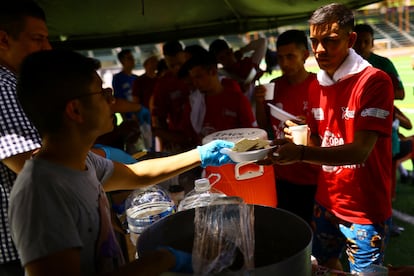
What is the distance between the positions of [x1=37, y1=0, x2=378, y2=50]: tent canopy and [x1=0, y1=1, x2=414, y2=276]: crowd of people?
4.22 ft

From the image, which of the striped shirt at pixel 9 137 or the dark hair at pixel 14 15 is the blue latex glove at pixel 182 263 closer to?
the striped shirt at pixel 9 137

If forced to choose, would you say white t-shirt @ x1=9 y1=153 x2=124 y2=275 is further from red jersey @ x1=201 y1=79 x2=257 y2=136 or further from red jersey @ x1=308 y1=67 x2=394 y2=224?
red jersey @ x1=201 y1=79 x2=257 y2=136

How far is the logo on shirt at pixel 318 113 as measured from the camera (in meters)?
1.96

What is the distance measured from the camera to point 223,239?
108 centimetres

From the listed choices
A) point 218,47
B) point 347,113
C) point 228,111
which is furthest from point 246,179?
point 218,47

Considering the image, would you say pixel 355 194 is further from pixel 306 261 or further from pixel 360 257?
pixel 306 261

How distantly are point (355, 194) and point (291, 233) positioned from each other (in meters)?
0.83

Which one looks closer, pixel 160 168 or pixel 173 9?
pixel 160 168

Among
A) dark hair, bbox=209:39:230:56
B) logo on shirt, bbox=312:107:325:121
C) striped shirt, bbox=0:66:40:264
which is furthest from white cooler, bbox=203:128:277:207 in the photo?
dark hair, bbox=209:39:230:56

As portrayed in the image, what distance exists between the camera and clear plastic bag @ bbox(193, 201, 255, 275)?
932 mm

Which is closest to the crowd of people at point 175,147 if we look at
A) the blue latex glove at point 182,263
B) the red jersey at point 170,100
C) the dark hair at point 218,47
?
the blue latex glove at point 182,263

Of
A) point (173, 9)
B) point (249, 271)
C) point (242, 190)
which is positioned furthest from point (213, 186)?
point (173, 9)

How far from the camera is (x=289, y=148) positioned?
1.64 meters

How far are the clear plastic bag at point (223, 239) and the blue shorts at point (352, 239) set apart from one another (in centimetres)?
88
